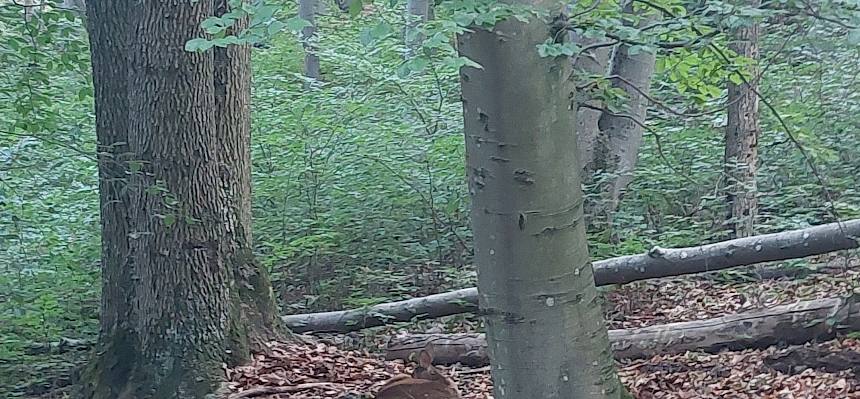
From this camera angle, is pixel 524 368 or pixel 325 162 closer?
pixel 524 368

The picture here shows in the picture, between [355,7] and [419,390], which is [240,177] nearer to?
[419,390]

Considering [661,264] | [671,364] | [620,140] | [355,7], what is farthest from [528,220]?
[620,140]

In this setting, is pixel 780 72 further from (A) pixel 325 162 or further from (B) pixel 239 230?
(B) pixel 239 230

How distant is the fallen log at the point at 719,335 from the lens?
556 cm

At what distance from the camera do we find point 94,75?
589cm

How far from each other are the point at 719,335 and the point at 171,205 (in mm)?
3493

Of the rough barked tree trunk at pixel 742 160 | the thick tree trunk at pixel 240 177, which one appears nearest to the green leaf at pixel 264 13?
the thick tree trunk at pixel 240 177

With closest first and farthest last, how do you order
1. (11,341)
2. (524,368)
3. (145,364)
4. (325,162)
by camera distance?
1. (524,368)
2. (145,364)
3. (11,341)
4. (325,162)

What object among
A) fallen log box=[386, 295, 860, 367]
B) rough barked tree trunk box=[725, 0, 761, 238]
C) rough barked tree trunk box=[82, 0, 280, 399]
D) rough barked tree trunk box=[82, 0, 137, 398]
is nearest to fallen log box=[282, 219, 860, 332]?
fallen log box=[386, 295, 860, 367]

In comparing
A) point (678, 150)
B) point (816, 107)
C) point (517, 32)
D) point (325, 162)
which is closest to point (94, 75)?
point (517, 32)

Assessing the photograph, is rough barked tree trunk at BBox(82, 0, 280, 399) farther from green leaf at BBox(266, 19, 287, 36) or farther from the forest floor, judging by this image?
green leaf at BBox(266, 19, 287, 36)

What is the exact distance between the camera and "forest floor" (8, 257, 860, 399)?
17.5 ft

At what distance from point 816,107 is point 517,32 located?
25.8ft

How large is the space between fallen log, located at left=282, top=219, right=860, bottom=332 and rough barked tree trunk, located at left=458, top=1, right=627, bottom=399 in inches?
120
